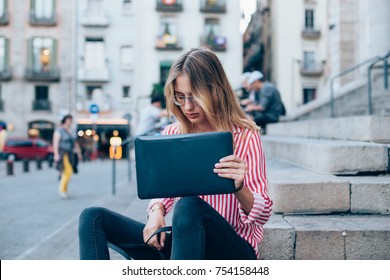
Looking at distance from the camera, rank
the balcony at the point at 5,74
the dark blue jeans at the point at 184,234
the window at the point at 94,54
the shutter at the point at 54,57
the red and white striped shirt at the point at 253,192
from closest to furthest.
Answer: the dark blue jeans at the point at 184,234 < the red and white striped shirt at the point at 253,192 < the balcony at the point at 5,74 < the window at the point at 94,54 < the shutter at the point at 54,57

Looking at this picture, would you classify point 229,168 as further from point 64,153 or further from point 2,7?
point 64,153

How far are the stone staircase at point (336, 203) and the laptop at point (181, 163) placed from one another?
2.62ft

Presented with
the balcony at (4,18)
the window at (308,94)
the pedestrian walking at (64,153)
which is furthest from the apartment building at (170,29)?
the window at (308,94)

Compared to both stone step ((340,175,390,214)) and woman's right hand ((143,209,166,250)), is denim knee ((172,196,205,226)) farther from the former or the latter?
stone step ((340,175,390,214))

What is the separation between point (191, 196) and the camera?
155 centimetres

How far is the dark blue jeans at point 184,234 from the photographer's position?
4.93 feet

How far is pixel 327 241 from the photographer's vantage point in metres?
2.03

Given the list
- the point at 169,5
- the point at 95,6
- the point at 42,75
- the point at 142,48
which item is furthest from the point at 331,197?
the point at 169,5

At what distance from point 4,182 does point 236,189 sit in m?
9.34

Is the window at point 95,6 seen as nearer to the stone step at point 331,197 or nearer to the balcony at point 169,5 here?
the balcony at point 169,5

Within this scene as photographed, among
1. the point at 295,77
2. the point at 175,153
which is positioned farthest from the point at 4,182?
the point at 175,153

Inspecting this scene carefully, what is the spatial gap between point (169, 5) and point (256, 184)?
4037 mm

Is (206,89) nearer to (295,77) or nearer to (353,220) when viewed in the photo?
(353,220)

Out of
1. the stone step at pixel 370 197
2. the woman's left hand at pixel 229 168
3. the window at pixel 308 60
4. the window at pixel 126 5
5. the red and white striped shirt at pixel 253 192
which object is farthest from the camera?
the window at pixel 308 60
